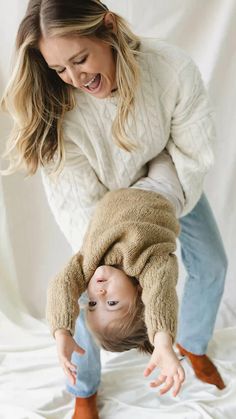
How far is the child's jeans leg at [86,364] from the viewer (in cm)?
155

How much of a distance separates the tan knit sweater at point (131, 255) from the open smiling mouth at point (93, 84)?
236mm

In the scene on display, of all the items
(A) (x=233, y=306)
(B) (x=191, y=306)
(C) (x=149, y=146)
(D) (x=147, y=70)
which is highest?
(D) (x=147, y=70)

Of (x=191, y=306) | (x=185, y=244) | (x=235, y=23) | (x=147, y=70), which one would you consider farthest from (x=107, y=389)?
(x=235, y=23)

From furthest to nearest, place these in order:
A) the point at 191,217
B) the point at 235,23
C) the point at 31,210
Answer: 1. the point at 31,210
2. the point at 235,23
3. the point at 191,217

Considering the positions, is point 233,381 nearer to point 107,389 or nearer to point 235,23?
point 107,389

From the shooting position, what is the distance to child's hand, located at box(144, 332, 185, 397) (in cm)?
105

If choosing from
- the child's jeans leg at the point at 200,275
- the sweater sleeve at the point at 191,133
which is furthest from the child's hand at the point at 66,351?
the child's jeans leg at the point at 200,275

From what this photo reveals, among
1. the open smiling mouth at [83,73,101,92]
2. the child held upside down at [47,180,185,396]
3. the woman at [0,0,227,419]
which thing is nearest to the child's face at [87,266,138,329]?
the child held upside down at [47,180,185,396]

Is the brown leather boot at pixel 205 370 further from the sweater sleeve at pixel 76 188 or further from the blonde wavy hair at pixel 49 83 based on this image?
the blonde wavy hair at pixel 49 83

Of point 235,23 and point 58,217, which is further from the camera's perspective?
point 235,23

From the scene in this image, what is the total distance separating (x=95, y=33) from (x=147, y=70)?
0.61 ft

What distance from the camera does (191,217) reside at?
1.66 m

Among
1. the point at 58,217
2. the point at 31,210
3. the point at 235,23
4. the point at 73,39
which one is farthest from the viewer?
the point at 31,210

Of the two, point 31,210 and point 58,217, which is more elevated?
point 58,217
